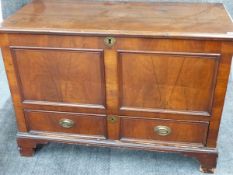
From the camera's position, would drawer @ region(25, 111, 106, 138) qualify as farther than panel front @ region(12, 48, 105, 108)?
Yes

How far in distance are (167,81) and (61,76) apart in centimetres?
36

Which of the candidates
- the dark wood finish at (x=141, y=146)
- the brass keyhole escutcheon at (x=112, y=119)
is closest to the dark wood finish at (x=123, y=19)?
the brass keyhole escutcheon at (x=112, y=119)

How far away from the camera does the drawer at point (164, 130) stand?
45.1 inches

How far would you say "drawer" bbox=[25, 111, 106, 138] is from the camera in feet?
3.93

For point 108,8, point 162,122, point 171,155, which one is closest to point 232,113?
point 171,155

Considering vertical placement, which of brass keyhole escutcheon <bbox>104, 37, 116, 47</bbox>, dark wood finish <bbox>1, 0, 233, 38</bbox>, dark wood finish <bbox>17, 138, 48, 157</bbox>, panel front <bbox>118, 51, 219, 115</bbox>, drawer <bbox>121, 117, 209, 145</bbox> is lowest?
dark wood finish <bbox>17, 138, 48, 157</bbox>

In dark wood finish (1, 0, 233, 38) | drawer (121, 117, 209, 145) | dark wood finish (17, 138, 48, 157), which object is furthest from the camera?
dark wood finish (17, 138, 48, 157)

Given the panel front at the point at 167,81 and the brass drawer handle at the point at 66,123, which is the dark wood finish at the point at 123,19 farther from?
the brass drawer handle at the point at 66,123

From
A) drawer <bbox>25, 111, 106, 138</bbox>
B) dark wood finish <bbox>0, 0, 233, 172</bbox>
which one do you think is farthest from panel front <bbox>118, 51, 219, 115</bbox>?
drawer <bbox>25, 111, 106, 138</bbox>

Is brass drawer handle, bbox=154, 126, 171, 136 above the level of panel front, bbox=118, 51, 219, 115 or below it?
below

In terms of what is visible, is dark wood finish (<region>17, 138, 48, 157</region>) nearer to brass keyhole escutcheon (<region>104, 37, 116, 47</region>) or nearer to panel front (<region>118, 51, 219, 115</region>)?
panel front (<region>118, 51, 219, 115</region>)

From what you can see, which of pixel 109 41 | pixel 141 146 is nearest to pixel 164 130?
pixel 141 146

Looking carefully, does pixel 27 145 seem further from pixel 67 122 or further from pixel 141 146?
pixel 141 146

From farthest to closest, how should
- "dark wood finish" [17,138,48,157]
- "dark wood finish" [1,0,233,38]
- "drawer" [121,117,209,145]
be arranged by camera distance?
"dark wood finish" [17,138,48,157] < "drawer" [121,117,209,145] < "dark wood finish" [1,0,233,38]
